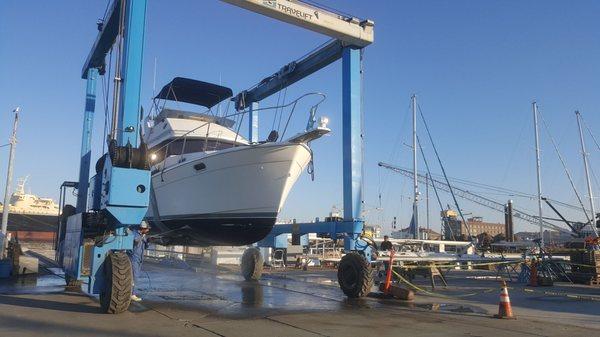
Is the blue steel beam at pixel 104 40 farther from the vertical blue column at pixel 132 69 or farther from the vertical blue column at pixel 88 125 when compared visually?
the vertical blue column at pixel 132 69

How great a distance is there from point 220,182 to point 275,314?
13.5ft

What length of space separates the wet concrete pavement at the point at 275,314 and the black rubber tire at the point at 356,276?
251mm

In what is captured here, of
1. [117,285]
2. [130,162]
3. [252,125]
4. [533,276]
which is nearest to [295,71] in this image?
[252,125]

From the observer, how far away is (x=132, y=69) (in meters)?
8.34

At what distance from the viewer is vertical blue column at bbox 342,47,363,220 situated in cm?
1098

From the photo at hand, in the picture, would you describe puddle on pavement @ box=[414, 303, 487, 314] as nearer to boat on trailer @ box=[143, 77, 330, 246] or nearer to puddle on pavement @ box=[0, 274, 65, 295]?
boat on trailer @ box=[143, 77, 330, 246]

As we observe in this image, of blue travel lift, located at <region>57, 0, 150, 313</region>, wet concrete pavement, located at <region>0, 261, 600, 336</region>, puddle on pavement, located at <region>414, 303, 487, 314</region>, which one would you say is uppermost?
blue travel lift, located at <region>57, 0, 150, 313</region>

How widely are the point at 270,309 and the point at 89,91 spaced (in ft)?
28.1

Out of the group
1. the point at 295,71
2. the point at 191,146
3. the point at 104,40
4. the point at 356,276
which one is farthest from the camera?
the point at 295,71

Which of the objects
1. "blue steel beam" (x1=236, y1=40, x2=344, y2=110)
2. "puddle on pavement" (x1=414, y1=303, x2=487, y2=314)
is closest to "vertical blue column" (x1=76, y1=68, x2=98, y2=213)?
"blue steel beam" (x1=236, y1=40, x2=344, y2=110)

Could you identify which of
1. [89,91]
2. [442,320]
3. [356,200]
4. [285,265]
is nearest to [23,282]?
[89,91]

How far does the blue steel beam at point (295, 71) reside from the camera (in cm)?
1241

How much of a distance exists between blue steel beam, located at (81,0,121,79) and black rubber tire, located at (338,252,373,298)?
702 centimetres

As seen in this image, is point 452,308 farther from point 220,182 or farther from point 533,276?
point 533,276
